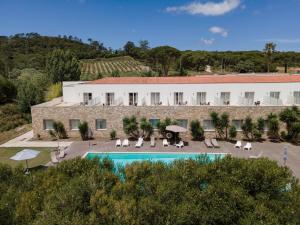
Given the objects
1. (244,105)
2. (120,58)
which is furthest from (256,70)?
(120,58)

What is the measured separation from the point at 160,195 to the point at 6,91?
151 feet

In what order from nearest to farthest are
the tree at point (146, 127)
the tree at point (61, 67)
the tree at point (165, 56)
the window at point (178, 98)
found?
1. the tree at point (146, 127)
2. the window at point (178, 98)
3. the tree at point (61, 67)
4. the tree at point (165, 56)

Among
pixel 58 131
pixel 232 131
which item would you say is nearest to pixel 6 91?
pixel 58 131

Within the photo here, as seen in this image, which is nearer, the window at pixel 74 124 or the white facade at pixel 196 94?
the window at pixel 74 124

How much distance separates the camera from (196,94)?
27469 millimetres

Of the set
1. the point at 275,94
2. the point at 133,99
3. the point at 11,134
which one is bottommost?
the point at 11,134

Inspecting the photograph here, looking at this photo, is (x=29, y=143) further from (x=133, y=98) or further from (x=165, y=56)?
(x=165, y=56)

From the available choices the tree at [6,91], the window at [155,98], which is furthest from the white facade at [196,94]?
the tree at [6,91]

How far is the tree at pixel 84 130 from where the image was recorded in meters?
24.9

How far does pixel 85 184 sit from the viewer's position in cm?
827

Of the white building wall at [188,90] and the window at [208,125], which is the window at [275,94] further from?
the window at [208,125]

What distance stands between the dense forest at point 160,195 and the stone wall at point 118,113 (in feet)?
49.1

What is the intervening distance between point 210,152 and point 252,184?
12.5 meters

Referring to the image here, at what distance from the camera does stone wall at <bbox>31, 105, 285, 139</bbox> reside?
964 inches
